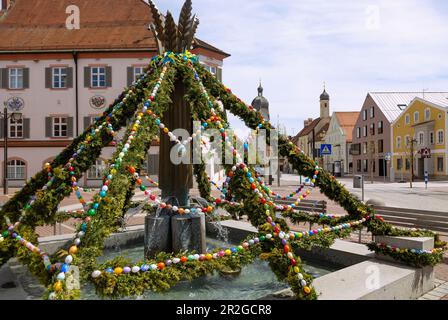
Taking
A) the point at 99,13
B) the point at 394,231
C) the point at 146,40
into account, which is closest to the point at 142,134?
the point at 394,231

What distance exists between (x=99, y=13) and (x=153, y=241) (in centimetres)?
2800

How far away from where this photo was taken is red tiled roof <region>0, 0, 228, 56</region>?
27.6 meters

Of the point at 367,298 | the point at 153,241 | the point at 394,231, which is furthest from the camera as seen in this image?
the point at 153,241

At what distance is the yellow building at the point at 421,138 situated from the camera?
3969cm

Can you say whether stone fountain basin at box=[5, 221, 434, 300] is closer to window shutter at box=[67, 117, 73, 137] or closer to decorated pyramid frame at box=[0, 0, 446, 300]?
decorated pyramid frame at box=[0, 0, 446, 300]

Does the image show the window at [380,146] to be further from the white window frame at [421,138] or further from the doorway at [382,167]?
A: the white window frame at [421,138]

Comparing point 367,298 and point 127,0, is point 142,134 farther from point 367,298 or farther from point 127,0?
point 127,0

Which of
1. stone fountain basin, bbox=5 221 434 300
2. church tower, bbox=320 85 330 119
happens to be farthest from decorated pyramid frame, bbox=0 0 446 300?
church tower, bbox=320 85 330 119

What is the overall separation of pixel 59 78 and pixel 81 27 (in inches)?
180

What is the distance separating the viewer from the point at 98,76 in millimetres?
27656

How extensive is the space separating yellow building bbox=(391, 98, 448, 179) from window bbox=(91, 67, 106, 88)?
94.4 feet

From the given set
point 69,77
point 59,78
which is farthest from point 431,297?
point 59,78

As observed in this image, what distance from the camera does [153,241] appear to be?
6.61 m
